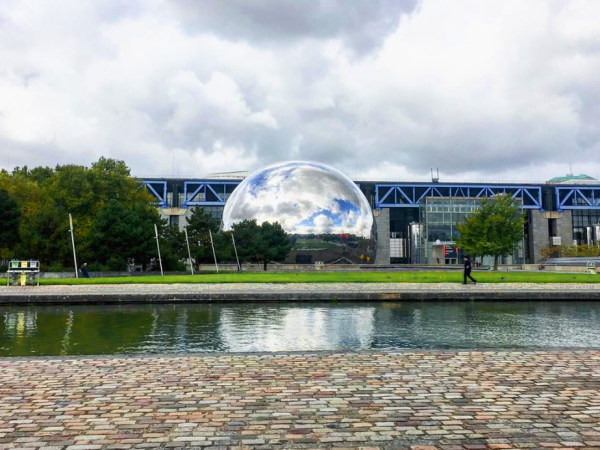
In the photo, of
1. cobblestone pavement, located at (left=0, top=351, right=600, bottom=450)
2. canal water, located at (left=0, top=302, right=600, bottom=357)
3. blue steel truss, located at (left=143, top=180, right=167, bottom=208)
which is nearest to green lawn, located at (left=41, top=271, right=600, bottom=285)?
canal water, located at (left=0, top=302, right=600, bottom=357)

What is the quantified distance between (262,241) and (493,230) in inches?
869

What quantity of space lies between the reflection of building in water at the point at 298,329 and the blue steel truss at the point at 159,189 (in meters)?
80.0

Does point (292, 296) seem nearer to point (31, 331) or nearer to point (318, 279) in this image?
point (318, 279)

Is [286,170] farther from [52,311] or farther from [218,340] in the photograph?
[218,340]

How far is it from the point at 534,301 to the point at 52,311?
712 inches

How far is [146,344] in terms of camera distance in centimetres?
1097

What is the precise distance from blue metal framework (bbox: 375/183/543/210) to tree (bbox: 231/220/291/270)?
47.2m

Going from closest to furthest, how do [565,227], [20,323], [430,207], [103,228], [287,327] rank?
1. [287,327]
2. [20,323]
3. [103,228]
4. [430,207]
5. [565,227]

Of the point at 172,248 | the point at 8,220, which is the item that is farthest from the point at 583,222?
the point at 8,220

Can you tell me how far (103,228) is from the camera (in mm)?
42750

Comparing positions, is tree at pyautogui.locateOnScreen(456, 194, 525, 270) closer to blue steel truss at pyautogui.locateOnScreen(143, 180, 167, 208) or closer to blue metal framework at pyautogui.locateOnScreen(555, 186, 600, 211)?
blue metal framework at pyautogui.locateOnScreen(555, 186, 600, 211)

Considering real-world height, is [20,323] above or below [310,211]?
below

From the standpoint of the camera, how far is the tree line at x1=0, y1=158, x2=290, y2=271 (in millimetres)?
43500

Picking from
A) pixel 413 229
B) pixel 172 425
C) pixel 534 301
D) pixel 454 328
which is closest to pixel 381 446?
pixel 172 425
